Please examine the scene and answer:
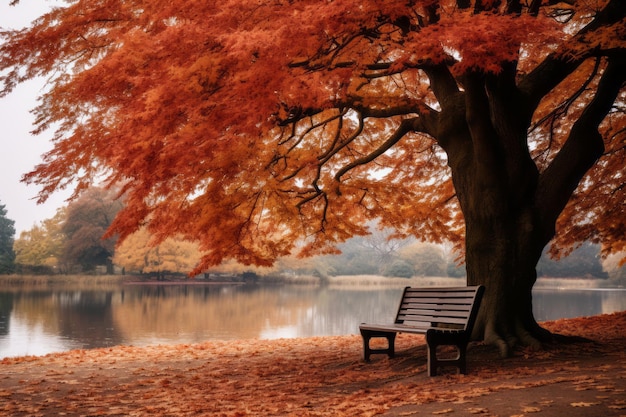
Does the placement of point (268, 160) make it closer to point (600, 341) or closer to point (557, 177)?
point (557, 177)

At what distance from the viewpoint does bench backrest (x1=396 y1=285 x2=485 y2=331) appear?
271 inches

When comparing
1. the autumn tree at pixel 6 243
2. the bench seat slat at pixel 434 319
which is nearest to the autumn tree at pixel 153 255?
the autumn tree at pixel 6 243

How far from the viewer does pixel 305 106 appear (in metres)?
7.77

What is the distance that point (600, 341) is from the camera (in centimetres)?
895

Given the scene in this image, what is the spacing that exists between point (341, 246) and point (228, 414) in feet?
257

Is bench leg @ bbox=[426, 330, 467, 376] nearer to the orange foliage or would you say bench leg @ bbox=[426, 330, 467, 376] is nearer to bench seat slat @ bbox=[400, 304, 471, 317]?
bench seat slat @ bbox=[400, 304, 471, 317]

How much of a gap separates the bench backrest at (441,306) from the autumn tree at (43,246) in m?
52.9

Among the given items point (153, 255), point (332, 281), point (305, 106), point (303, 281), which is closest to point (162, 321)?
point (305, 106)

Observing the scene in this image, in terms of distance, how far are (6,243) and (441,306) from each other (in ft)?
211

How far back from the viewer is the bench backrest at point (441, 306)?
6895mm

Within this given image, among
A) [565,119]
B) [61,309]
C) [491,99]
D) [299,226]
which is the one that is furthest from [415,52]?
[61,309]

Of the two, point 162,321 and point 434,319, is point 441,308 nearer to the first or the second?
point 434,319

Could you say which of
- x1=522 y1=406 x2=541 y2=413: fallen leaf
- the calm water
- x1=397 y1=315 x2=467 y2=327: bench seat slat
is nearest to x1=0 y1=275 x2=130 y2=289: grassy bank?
the calm water

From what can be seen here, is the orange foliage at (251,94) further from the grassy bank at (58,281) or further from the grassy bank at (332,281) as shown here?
the grassy bank at (58,281)
